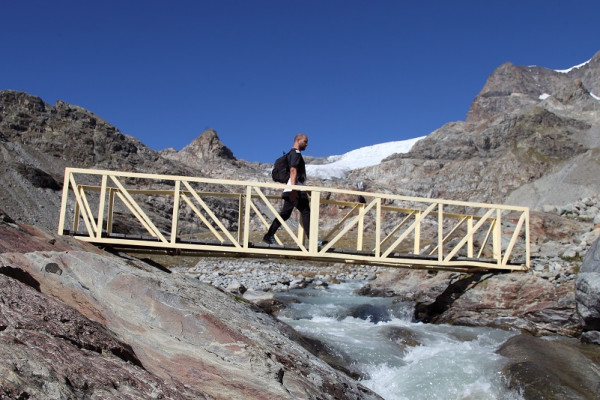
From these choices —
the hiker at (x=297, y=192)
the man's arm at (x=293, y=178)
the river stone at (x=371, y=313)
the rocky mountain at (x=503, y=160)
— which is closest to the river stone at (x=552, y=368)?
the river stone at (x=371, y=313)

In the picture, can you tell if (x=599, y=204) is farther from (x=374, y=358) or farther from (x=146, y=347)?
(x=146, y=347)

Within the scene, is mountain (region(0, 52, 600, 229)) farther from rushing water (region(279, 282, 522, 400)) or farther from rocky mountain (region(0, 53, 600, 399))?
rocky mountain (region(0, 53, 600, 399))

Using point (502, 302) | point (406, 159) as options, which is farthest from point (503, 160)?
point (502, 302)

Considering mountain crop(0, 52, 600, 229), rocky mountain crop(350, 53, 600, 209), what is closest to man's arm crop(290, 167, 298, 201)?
mountain crop(0, 52, 600, 229)

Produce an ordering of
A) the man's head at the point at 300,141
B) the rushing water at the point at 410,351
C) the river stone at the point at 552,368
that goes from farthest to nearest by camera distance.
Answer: the man's head at the point at 300,141 → the rushing water at the point at 410,351 → the river stone at the point at 552,368

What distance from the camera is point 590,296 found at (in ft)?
45.1

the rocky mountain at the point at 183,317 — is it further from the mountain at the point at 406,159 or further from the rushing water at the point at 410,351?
the mountain at the point at 406,159

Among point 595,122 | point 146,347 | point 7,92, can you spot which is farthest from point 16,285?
point 595,122

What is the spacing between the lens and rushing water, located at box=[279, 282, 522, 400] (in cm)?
1081

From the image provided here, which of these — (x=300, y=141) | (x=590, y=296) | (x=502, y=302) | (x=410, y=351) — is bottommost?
(x=410, y=351)

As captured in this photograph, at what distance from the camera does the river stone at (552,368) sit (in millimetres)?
10117

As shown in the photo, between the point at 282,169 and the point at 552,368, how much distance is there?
7.98 metres

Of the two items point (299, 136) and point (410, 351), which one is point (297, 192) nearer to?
point (299, 136)

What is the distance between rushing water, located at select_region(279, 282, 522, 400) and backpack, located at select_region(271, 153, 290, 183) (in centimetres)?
440
